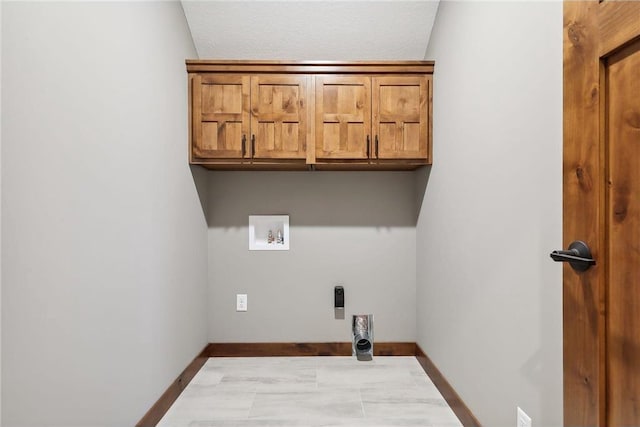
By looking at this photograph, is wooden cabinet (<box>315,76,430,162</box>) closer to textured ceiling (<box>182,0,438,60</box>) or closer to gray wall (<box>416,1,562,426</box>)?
gray wall (<box>416,1,562,426</box>)

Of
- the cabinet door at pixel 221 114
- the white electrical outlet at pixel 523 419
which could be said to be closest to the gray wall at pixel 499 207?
the white electrical outlet at pixel 523 419

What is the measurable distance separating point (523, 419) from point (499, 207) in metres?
0.80

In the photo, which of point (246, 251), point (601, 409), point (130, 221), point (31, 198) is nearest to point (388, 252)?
point (246, 251)

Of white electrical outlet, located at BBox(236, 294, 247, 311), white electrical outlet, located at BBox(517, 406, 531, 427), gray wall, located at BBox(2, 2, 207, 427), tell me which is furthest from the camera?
white electrical outlet, located at BBox(236, 294, 247, 311)

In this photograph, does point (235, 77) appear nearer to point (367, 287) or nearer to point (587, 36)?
point (367, 287)

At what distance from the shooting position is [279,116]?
2.63m

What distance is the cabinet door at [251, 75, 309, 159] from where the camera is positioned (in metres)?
2.62

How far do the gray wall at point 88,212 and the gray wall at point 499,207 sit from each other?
158 cm

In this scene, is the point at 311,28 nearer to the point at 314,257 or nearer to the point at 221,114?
the point at 221,114

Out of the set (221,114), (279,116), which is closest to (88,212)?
(221,114)

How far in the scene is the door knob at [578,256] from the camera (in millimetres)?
923

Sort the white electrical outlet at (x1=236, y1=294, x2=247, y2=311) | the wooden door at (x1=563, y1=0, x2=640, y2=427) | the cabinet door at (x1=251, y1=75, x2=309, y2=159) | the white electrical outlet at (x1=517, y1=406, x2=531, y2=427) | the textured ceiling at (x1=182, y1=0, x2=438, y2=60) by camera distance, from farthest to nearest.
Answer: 1. the white electrical outlet at (x1=236, y1=294, x2=247, y2=311)
2. the cabinet door at (x1=251, y1=75, x2=309, y2=159)
3. the textured ceiling at (x1=182, y1=0, x2=438, y2=60)
4. the white electrical outlet at (x1=517, y1=406, x2=531, y2=427)
5. the wooden door at (x1=563, y1=0, x2=640, y2=427)

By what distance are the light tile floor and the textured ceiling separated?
221 cm

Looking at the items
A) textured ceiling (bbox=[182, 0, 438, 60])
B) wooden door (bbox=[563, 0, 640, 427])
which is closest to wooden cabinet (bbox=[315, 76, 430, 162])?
textured ceiling (bbox=[182, 0, 438, 60])
